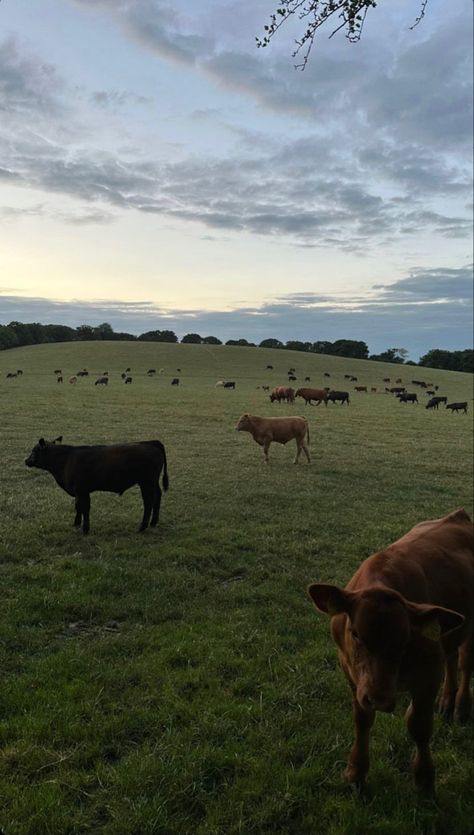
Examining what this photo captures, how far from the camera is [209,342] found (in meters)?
5.92

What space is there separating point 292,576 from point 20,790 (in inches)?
155

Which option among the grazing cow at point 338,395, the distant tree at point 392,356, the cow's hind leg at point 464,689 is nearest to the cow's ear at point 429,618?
the cow's hind leg at point 464,689

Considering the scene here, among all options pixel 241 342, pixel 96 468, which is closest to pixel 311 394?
pixel 241 342

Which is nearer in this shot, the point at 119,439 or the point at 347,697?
the point at 347,697

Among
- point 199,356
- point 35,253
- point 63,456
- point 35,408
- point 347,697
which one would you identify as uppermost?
point 35,253

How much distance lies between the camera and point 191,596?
5645 millimetres

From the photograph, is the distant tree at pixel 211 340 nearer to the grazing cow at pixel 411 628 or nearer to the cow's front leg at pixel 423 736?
the grazing cow at pixel 411 628

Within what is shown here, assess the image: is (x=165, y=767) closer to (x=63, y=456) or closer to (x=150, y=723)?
(x=150, y=723)

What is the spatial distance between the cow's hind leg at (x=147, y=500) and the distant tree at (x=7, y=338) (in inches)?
129

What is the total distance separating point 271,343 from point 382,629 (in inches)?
161

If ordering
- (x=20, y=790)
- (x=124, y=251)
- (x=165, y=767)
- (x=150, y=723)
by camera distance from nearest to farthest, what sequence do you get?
(x=20, y=790), (x=165, y=767), (x=150, y=723), (x=124, y=251)

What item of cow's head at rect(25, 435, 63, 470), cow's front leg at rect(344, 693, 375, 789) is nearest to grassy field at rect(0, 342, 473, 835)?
cow's front leg at rect(344, 693, 375, 789)

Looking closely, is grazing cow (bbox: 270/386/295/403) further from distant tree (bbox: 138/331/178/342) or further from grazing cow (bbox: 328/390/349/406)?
distant tree (bbox: 138/331/178/342)

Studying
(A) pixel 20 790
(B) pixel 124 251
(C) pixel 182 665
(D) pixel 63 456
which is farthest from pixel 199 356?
(A) pixel 20 790
